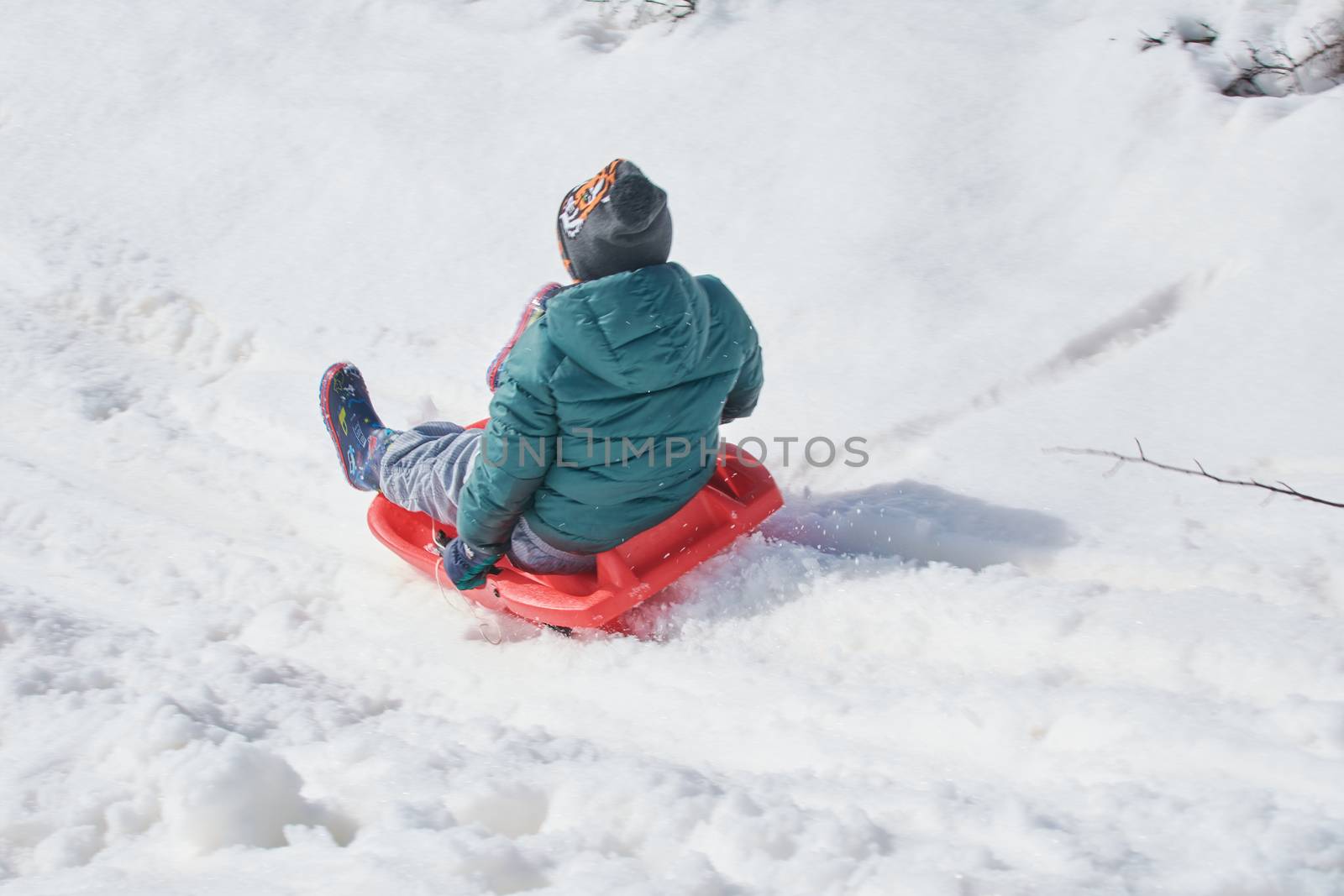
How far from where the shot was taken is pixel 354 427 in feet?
10.5

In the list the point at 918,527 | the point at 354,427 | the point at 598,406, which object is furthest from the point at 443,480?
the point at 918,527

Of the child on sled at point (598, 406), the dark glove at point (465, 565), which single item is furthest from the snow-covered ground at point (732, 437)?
the child on sled at point (598, 406)

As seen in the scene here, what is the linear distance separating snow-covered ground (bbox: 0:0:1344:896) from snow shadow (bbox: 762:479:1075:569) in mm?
13

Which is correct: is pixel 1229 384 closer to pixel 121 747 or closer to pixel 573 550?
pixel 573 550

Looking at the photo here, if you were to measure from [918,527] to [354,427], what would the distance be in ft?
5.16

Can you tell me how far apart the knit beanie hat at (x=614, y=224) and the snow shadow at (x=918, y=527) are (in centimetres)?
99

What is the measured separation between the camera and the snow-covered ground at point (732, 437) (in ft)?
6.04

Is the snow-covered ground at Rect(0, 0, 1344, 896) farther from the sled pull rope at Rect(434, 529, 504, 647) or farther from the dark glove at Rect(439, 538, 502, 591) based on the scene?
the dark glove at Rect(439, 538, 502, 591)

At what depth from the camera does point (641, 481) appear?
2605 mm

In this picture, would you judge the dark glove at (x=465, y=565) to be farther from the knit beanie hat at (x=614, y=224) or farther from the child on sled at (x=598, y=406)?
the knit beanie hat at (x=614, y=224)

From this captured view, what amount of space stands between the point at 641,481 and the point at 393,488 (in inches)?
31.5

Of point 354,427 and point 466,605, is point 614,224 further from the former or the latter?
point 354,427

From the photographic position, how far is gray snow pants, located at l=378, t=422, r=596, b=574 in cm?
274

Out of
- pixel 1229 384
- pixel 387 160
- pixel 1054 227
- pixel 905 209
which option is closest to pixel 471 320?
pixel 387 160
